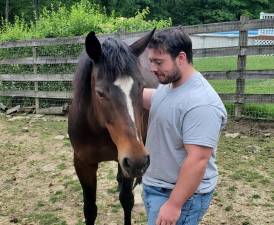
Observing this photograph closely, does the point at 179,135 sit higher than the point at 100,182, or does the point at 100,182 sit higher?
the point at 179,135

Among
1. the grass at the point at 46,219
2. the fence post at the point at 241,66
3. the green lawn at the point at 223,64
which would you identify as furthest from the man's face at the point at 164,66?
the green lawn at the point at 223,64

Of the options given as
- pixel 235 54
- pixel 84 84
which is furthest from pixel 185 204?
pixel 235 54

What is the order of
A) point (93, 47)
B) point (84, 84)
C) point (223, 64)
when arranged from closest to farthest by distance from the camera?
point (93, 47) < point (84, 84) < point (223, 64)

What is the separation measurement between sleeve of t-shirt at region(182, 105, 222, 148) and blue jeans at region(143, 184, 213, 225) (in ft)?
1.08

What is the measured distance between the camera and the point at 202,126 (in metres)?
1.96

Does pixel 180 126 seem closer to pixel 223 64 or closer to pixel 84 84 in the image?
pixel 84 84

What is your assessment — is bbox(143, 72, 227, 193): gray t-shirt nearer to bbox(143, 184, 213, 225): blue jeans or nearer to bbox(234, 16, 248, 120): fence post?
bbox(143, 184, 213, 225): blue jeans

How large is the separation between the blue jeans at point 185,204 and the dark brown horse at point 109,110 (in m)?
0.13

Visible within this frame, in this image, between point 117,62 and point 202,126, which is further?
point 117,62

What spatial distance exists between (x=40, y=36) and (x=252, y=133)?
6.15 m

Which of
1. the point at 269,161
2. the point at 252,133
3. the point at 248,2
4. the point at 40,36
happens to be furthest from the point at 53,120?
the point at 248,2

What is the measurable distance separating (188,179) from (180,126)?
27 cm

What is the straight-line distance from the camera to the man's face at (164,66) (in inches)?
81.2

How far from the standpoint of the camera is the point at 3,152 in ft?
22.2
